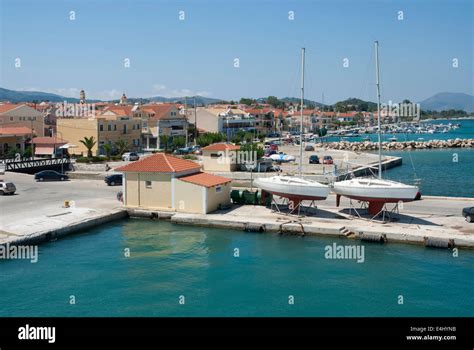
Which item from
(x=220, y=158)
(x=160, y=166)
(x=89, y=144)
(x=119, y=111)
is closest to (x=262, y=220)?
(x=160, y=166)

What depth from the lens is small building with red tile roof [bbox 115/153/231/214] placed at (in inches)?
1152

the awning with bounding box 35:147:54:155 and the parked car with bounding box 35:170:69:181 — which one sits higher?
the awning with bounding box 35:147:54:155

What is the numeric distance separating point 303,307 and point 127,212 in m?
15.4

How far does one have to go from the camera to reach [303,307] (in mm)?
17422

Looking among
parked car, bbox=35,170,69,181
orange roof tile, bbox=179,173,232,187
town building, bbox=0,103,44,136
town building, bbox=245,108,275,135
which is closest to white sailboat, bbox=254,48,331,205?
orange roof tile, bbox=179,173,232,187

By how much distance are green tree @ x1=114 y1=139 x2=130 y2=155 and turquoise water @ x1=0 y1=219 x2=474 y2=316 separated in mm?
35201

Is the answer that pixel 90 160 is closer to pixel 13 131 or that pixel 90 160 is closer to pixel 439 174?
pixel 13 131

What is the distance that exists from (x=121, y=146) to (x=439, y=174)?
33720 mm

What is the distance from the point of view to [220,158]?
149ft

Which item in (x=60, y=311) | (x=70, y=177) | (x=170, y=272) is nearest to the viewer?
(x=60, y=311)

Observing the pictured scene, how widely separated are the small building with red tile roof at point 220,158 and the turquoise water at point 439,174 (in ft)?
49.5

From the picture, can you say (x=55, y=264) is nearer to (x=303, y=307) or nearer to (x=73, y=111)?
(x=303, y=307)

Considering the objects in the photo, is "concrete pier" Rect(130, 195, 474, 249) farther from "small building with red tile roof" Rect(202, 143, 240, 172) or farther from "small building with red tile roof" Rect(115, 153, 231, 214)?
"small building with red tile roof" Rect(202, 143, 240, 172)
